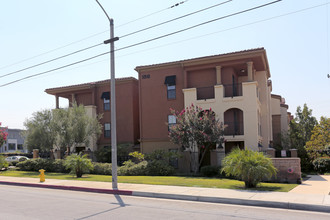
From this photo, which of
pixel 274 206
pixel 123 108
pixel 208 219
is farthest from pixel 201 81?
pixel 208 219

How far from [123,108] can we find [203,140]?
37.2 feet

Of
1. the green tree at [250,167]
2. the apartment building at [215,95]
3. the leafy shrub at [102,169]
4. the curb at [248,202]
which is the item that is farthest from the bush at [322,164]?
the curb at [248,202]

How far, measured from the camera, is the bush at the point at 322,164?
73.7 ft

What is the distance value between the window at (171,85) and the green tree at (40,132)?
376 inches

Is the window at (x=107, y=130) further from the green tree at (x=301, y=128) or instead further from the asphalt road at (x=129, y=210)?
the asphalt road at (x=129, y=210)

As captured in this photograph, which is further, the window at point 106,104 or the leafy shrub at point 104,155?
the window at point 106,104

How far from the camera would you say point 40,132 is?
84.0 feet

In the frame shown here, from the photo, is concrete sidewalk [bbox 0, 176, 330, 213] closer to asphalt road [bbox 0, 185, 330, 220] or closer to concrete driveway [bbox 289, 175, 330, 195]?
concrete driveway [bbox 289, 175, 330, 195]

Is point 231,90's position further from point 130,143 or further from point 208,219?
point 208,219

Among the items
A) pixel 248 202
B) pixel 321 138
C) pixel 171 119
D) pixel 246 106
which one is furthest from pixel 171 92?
pixel 248 202

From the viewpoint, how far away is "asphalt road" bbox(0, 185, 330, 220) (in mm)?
8609

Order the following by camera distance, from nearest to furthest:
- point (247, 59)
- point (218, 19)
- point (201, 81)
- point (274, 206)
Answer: point (274, 206) → point (218, 19) → point (247, 59) → point (201, 81)

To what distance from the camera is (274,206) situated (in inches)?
399

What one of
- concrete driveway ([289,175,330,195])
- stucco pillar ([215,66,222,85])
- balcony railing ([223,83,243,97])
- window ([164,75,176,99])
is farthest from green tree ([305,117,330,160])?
window ([164,75,176,99])
